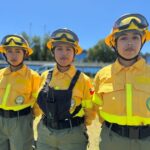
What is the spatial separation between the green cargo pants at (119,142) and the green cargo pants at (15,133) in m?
1.52

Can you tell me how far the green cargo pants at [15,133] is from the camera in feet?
18.1

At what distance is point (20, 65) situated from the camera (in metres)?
5.90

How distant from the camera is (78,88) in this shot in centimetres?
502

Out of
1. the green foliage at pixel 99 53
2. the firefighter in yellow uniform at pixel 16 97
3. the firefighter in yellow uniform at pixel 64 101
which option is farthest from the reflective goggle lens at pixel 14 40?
the green foliage at pixel 99 53

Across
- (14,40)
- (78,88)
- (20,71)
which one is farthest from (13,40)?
(78,88)

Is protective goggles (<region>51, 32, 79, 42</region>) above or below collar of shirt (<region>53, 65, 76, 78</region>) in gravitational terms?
above

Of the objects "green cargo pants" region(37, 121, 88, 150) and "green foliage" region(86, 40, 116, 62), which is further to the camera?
"green foliage" region(86, 40, 116, 62)

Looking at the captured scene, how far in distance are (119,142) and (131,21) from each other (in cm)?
146

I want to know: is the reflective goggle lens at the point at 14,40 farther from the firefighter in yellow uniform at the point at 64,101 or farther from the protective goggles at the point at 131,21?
the protective goggles at the point at 131,21

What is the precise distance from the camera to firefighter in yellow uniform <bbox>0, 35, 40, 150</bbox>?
218 inches

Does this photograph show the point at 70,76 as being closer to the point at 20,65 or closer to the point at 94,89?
the point at 94,89

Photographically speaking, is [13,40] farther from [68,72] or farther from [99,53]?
[99,53]

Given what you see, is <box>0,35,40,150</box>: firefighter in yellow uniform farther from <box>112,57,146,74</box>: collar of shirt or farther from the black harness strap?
<box>112,57,146,74</box>: collar of shirt

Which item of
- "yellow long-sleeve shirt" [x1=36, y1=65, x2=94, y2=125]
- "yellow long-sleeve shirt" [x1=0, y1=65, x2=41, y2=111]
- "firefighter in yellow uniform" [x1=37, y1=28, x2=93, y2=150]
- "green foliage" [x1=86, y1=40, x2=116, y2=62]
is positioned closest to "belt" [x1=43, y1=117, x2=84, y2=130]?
"firefighter in yellow uniform" [x1=37, y1=28, x2=93, y2=150]
